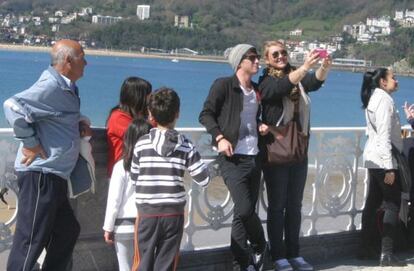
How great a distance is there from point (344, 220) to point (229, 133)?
2416mm

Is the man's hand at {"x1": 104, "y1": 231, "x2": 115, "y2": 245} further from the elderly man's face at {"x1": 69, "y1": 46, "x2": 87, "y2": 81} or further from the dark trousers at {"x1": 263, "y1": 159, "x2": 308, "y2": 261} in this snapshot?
the dark trousers at {"x1": 263, "y1": 159, "x2": 308, "y2": 261}

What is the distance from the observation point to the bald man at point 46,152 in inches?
187

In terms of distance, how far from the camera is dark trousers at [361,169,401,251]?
698cm

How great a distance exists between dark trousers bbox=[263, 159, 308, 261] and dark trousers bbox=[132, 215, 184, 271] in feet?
4.86

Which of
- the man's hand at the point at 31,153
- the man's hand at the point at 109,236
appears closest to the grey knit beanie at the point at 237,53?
the man's hand at the point at 109,236

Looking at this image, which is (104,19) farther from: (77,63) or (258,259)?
(77,63)

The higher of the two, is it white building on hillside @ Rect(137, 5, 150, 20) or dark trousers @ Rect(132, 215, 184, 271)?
dark trousers @ Rect(132, 215, 184, 271)

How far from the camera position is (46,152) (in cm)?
480

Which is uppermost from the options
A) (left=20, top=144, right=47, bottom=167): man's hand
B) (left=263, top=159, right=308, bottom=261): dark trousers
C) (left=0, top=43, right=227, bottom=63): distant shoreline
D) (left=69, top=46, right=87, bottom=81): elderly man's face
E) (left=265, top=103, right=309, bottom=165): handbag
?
(left=69, top=46, right=87, bottom=81): elderly man's face

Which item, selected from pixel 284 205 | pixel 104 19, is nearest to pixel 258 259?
pixel 284 205

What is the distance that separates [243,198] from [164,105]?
127 cm

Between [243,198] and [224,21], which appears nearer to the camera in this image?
[243,198]

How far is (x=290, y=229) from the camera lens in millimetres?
6465

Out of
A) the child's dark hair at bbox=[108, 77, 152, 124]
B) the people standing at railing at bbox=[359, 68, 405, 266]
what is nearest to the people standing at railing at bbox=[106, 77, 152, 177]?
the child's dark hair at bbox=[108, 77, 152, 124]
